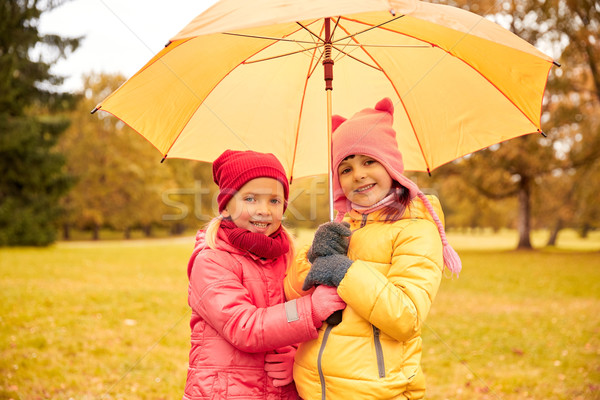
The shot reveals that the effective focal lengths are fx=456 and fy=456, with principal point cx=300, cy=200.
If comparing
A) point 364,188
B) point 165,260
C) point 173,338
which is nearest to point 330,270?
point 364,188

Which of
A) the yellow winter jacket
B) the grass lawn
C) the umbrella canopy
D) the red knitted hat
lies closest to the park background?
the grass lawn

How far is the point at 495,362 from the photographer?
19.6 feet

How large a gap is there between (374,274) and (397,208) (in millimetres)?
434

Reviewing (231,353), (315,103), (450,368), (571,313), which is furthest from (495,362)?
(231,353)

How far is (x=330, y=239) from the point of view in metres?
2.05

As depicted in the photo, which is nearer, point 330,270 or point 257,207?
point 330,270

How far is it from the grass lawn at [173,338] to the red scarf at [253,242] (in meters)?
3.14

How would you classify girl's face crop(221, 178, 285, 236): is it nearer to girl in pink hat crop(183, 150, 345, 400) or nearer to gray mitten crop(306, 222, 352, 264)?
girl in pink hat crop(183, 150, 345, 400)

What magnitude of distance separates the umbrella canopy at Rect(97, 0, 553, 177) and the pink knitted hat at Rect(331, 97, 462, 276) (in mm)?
488

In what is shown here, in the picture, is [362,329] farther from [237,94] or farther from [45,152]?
[45,152]

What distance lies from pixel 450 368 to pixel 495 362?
2.46ft

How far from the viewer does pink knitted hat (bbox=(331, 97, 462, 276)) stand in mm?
2229

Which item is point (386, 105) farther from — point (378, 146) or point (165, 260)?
point (165, 260)

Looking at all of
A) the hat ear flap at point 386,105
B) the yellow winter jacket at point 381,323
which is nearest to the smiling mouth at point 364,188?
the yellow winter jacket at point 381,323
